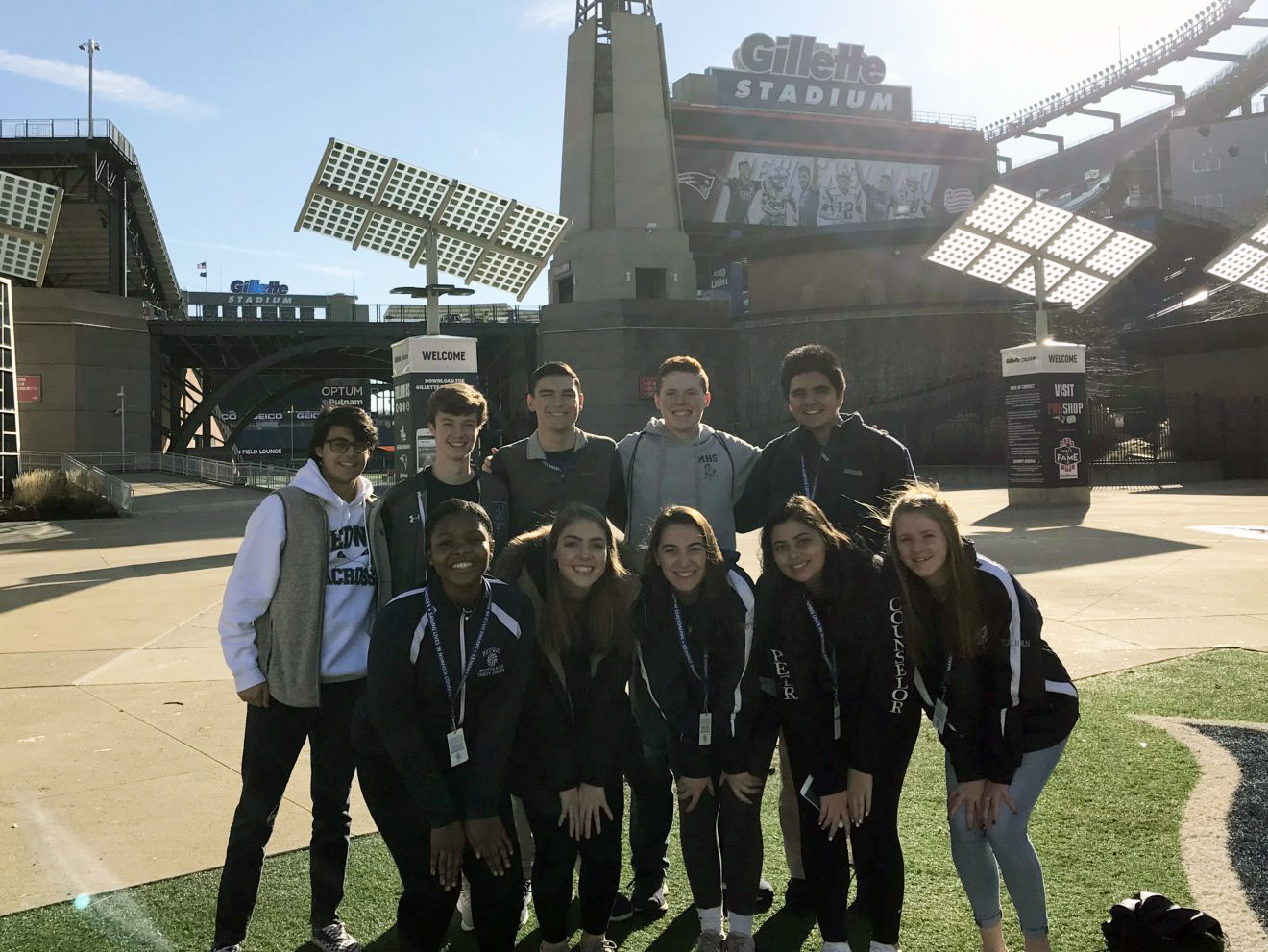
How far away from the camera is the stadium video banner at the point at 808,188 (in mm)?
62781

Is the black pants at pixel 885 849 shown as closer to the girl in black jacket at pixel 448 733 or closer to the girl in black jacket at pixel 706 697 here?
the girl in black jacket at pixel 706 697

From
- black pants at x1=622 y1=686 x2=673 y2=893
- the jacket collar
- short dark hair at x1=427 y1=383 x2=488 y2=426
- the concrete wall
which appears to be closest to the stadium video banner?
the concrete wall

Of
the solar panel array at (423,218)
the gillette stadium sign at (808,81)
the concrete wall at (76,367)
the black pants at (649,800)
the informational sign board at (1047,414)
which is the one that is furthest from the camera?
the gillette stadium sign at (808,81)

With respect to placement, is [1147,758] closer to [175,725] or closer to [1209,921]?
[1209,921]

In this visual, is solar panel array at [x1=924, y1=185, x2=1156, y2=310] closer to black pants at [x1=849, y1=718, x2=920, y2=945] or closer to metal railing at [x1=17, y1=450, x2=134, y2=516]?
black pants at [x1=849, y1=718, x2=920, y2=945]

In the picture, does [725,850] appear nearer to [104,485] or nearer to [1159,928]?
[1159,928]

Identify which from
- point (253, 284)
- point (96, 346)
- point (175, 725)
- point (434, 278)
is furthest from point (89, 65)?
point (175, 725)

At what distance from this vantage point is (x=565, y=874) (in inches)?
125

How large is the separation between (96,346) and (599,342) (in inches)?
736

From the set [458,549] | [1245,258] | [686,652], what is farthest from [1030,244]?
[458,549]

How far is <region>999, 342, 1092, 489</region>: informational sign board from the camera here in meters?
17.2

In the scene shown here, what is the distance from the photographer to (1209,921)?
2.94 m

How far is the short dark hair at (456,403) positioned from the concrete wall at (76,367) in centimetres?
3707

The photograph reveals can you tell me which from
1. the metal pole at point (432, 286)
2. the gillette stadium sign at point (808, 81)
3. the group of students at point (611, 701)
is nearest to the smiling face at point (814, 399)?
the group of students at point (611, 701)
